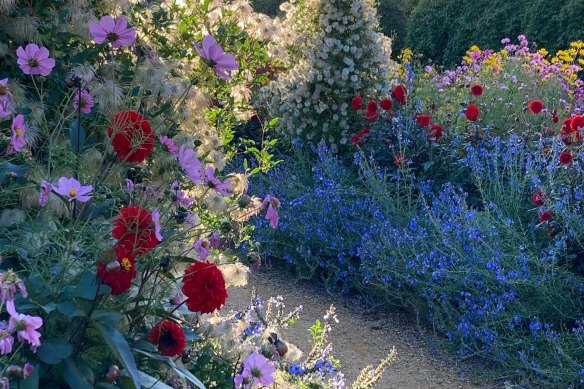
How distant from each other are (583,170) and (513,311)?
36.8 inches

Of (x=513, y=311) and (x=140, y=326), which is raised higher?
(x=140, y=326)

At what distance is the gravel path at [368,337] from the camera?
364 cm

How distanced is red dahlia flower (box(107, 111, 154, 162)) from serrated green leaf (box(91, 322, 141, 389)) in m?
0.47

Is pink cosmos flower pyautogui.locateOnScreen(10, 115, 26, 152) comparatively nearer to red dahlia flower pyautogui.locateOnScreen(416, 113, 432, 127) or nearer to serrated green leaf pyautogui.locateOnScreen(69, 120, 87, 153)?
serrated green leaf pyautogui.locateOnScreen(69, 120, 87, 153)

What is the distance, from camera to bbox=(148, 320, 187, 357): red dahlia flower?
1.79 m

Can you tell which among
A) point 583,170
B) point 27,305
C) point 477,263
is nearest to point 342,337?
point 477,263

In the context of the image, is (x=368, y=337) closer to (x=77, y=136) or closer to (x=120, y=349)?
(x=77, y=136)

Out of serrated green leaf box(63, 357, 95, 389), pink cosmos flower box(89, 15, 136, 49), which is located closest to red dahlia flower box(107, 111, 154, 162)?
pink cosmos flower box(89, 15, 136, 49)

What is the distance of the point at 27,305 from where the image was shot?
1.56 metres

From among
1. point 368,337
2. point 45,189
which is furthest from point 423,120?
point 45,189

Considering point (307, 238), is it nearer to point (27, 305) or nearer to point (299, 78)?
point (299, 78)

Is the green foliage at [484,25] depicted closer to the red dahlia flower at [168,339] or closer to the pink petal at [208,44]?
the pink petal at [208,44]

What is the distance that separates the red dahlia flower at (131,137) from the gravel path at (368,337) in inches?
79.0

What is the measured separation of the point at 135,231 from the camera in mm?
1630
